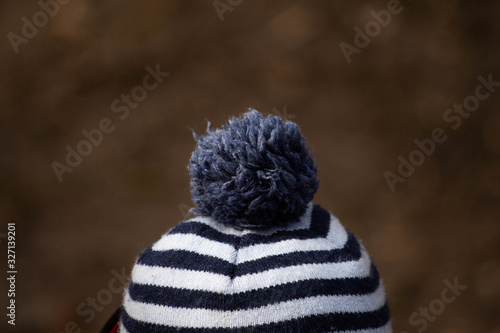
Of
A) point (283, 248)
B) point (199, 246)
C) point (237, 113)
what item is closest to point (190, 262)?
point (199, 246)

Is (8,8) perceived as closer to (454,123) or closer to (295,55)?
(295,55)

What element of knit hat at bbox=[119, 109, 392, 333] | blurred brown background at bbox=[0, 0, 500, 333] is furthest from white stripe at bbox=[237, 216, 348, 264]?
blurred brown background at bbox=[0, 0, 500, 333]

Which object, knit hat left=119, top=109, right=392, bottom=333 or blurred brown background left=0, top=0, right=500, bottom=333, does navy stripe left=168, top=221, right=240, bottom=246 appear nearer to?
knit hat left=119, top=109, right=392, bottom=333

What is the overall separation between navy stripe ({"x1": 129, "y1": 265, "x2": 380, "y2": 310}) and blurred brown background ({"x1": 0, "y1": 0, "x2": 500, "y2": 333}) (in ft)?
4.11

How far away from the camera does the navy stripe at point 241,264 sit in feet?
2.62

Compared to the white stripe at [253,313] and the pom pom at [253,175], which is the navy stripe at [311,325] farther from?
Result: the pom pom at [253,175]

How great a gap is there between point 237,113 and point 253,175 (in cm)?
120

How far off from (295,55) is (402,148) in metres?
0.51

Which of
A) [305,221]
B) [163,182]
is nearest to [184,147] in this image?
[163,182]

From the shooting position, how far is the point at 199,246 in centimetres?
84

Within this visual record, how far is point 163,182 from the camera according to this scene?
2.08m

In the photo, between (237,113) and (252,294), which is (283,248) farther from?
(237,113)

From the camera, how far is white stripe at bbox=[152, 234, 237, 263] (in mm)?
821

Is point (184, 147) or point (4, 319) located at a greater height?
point (184, 147)
